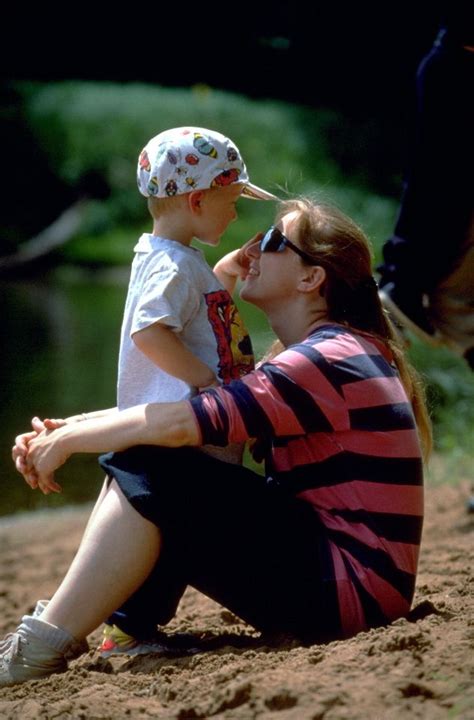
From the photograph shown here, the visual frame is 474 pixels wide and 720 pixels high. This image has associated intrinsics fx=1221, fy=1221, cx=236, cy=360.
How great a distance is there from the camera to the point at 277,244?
2.68 m

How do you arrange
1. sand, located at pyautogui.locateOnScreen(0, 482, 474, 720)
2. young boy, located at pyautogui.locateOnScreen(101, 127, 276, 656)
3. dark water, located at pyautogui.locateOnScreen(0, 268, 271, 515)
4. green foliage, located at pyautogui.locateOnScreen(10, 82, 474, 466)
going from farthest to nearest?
green foliage, located at pyautogui.locateOnScreen(10, 82, 474, 466), dark water, located at pyautogui.locateOnScreen(0, 268, 271, 515), young boy, located at pyautogui.locateOnScreen(101, 127, 276, 656), sand, located at pyautogui.locateOnScreen(0, 482, 474, 720)

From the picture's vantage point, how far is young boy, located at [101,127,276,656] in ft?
8.39

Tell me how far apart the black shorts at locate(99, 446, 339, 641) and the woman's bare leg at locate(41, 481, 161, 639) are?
31 mm

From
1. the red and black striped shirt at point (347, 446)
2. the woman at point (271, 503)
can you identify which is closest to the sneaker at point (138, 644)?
the woman at point (271, 503)

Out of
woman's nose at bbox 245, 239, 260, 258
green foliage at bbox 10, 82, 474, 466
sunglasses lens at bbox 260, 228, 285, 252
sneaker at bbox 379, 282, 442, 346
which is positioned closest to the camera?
sunglasses lens at bbox 260, 228, 285, 252

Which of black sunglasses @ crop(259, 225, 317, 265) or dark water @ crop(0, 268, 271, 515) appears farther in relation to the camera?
dark water @ crop(0, 268, 271, 515)

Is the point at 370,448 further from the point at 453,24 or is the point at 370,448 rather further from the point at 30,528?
the point at 30,528

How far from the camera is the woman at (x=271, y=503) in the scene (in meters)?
2.44

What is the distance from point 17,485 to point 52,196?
1282cm

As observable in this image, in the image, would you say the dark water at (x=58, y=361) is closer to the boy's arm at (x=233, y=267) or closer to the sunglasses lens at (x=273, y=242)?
the boy's arm at (x=233, y=267)

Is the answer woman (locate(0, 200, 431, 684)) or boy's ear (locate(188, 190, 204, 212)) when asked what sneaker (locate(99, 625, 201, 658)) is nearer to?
woman (locate(0, 200, 431, 684))

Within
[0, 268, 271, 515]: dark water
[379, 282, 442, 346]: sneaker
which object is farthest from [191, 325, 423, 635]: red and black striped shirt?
[379, 282, 442, 346]: sneaker

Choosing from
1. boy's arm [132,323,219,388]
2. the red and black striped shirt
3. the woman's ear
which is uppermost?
the woman's ear

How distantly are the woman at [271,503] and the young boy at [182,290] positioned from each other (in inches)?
6.0
